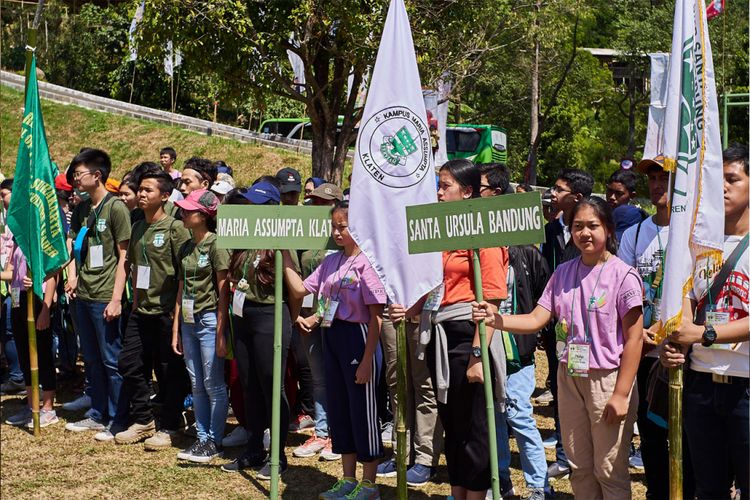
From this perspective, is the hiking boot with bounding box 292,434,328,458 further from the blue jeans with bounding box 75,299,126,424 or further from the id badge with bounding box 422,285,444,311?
the id badge with bounding box 422,285,444,311

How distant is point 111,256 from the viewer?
7.66 metres

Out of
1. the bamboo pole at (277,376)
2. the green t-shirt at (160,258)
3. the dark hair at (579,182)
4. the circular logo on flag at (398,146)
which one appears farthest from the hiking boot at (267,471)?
the dark hair at (579,182)

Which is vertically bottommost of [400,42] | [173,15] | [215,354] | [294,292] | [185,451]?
[185,451]

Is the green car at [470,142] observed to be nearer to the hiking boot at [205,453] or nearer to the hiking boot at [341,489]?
the hiking boot at [205,453]

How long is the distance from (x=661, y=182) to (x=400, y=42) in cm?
166

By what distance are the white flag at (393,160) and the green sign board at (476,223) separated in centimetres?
42

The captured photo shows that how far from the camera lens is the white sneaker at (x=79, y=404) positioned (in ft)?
27.9

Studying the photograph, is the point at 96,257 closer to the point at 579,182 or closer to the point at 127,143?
the point at 579,182

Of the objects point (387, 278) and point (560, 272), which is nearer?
point (560, 272)

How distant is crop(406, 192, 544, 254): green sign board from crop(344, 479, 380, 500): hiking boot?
1.75 metres

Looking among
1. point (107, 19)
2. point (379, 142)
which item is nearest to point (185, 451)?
point (379, 142)

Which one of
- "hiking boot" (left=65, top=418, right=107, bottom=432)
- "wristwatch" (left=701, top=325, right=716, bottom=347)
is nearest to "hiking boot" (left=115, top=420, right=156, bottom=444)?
"hiking boot" (left=65, top=418, right=107, bottom=432)

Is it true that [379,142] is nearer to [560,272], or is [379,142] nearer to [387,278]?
[387,278]

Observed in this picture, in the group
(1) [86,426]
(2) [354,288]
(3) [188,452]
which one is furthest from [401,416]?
(1) [86,426]
